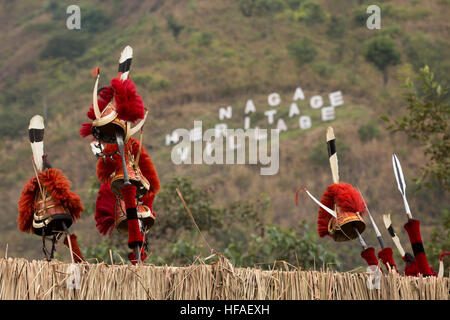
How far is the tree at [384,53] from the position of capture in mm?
24688

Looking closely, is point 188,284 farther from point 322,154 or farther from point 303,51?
point 303,51

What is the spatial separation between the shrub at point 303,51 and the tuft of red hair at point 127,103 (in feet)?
76.9

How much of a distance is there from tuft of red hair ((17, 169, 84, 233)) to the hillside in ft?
32.9

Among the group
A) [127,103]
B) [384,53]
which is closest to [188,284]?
[127,103]

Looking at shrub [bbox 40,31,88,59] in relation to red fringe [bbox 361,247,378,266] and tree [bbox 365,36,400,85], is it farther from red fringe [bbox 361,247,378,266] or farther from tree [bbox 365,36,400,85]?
red fringe [bbox 361,247,378,266]

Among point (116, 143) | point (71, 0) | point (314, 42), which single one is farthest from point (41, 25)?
point (116, 143)

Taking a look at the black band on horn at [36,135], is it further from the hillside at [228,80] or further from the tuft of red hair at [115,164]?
the hillside at [228,80]

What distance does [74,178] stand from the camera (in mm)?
19750

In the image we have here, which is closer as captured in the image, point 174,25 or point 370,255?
point 370,255

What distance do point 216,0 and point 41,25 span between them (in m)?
8.55

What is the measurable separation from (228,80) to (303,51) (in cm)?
361

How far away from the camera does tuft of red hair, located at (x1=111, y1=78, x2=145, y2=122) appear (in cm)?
334

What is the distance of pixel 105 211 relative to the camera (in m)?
3.96

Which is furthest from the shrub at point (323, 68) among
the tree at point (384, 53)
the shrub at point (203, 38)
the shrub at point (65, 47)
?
the shrub at point (65, 47)
